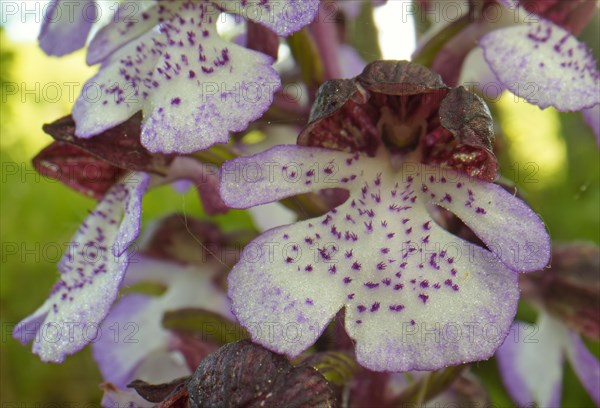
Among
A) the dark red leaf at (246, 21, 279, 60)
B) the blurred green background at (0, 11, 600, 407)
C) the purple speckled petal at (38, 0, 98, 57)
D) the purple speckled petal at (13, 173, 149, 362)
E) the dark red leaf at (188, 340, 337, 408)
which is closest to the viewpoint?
the dark red leaf at (188, 340, 337, 408)

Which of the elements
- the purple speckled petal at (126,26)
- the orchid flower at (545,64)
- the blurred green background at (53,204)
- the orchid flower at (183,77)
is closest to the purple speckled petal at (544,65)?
the orchid flower at (545,64)

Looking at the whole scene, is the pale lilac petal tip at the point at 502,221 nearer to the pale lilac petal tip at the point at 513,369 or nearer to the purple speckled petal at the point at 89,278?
the purple speckled petal at the point at 89,278

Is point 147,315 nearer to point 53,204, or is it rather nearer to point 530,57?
point 530,57

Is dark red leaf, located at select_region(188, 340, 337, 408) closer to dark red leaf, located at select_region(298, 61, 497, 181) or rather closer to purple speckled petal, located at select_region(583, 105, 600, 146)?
dark red leaf, located at select_region(298, 61, 497, 181)

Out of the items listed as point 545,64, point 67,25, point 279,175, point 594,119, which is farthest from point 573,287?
point 67,25

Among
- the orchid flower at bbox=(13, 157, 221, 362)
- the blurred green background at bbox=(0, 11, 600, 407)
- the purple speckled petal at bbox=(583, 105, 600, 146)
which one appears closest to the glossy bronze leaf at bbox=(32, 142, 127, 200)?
the orchid flower at bbox=(13, 157, 221, 362)

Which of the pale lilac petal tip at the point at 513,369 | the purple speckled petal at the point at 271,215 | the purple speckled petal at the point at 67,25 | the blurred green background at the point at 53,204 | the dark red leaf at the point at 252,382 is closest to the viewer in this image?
the dark red leaf at the point at 252,382

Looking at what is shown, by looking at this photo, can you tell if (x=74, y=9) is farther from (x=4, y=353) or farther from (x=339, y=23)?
(x=4, y=353)
